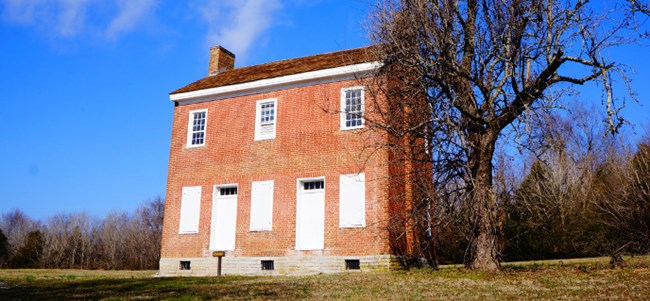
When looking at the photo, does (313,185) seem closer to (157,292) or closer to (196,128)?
(196,128)

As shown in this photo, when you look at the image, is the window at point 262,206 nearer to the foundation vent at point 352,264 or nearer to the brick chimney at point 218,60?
the foundation vent at point 352,264

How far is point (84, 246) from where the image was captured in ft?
147

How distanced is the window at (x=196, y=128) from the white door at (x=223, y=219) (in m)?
2.35

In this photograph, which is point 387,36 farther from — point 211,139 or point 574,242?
point 574,242

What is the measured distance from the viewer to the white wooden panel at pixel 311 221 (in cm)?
1886

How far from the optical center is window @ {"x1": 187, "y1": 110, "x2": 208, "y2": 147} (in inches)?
876

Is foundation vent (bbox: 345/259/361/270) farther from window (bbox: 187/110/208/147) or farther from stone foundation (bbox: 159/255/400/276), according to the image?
window (bbox: 187/110/208/147)

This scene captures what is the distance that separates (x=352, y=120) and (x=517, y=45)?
6874mm

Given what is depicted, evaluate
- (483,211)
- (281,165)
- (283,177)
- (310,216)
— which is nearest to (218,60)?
(281,165)

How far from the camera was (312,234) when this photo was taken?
19.0 metres

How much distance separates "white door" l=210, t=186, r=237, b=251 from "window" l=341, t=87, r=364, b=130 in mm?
5122

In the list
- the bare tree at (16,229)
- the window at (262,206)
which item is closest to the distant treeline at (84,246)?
the bare tree at (16,229)

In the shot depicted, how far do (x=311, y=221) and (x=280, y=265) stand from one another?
1.85m

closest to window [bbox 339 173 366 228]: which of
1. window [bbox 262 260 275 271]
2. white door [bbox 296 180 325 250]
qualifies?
white door [bbox 296 180 325 250]
